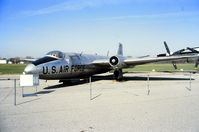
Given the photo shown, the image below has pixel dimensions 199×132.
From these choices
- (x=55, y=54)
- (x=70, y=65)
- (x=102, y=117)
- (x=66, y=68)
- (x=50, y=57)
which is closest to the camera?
(x=102, y=117)

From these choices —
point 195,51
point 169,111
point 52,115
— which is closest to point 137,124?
point 169,111

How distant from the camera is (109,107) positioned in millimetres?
9805

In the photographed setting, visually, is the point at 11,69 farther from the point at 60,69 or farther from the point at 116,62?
the point at 60,69

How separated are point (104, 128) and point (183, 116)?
2.95 meters

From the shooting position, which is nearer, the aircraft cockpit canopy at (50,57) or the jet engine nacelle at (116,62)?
the aircraft cockpit canopy at (50,57)


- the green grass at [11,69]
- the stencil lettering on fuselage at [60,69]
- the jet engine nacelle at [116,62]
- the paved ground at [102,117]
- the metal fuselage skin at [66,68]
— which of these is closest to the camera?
the paved ground at [102,117]

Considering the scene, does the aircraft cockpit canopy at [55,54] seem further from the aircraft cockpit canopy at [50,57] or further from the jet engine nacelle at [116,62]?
the jet engine nacelle at [116,62]

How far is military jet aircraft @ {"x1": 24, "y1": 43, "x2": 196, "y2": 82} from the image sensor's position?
16.1 metres

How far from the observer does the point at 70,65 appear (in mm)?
18797

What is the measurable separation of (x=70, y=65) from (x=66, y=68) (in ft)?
2.25

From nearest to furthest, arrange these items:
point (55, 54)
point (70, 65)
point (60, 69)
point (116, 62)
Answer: point (60, 69)
point (55, 54)
point (70, 65)
point (116, 62)

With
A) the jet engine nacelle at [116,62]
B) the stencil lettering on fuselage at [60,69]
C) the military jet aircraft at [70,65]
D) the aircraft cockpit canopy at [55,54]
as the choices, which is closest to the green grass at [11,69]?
the military jet aircraft at [70,65]

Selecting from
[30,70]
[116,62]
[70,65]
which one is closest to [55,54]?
[70,65]

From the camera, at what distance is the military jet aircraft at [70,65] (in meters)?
16.1
